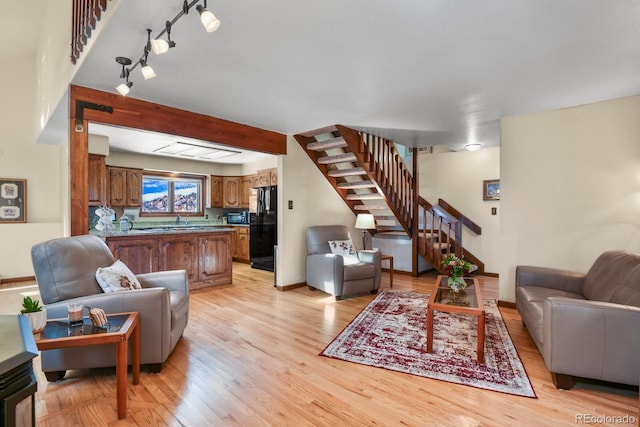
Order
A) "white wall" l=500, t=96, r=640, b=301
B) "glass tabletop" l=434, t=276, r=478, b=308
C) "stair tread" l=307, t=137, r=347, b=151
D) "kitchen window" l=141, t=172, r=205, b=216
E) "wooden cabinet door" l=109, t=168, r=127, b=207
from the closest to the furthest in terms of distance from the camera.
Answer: "glass tabletop" l=434, t=276, r=478, b=308, "white wall" l=500, t=96, r=640, b=301, "stair tread" l=307, t=137, r=347, b=151, "wooden cabinet door" l=109, t=168, r=127, b=207, "kitchen window" l=141, t=172, r=205, b=216

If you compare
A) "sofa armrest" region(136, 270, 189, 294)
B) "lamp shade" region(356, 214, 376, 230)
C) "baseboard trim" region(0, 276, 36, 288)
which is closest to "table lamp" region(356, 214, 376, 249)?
"lamp shade" region(356, 214, 376, 230)

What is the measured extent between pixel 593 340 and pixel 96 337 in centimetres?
304

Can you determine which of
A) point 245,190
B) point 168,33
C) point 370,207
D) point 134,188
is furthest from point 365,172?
point 134,188

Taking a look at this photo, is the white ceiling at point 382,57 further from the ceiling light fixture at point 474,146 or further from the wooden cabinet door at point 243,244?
the wooden cabinet door at point 243,244

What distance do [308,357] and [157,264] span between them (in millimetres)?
2784

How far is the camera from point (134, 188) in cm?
616

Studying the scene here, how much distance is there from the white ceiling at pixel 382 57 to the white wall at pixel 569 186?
0.24 metres

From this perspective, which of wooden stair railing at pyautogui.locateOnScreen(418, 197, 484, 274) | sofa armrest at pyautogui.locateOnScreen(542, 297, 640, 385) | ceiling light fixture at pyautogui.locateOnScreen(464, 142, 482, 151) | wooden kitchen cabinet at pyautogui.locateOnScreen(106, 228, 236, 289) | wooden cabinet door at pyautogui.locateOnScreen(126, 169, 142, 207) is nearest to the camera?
sofa armrest at pyautogui.locateOnScreen(542, 297, 640, 385)

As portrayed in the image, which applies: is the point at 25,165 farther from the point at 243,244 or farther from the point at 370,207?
the point at 370,207

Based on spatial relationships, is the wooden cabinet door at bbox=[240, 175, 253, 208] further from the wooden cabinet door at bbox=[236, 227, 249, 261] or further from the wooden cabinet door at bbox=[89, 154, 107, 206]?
the wooden cabinet door at bbox=[89, 154, 107, 206]

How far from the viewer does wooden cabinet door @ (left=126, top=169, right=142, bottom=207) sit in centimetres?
609

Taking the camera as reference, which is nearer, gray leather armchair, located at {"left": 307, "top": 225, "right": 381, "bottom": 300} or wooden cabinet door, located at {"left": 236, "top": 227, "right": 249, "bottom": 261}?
gray leather armchair, located at {"left": 307, "top": 225, "right": 381, "bottom": 300}

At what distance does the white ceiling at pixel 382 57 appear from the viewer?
1.81 meters

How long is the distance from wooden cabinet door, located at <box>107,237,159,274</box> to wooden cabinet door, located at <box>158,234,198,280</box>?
0.10 m
